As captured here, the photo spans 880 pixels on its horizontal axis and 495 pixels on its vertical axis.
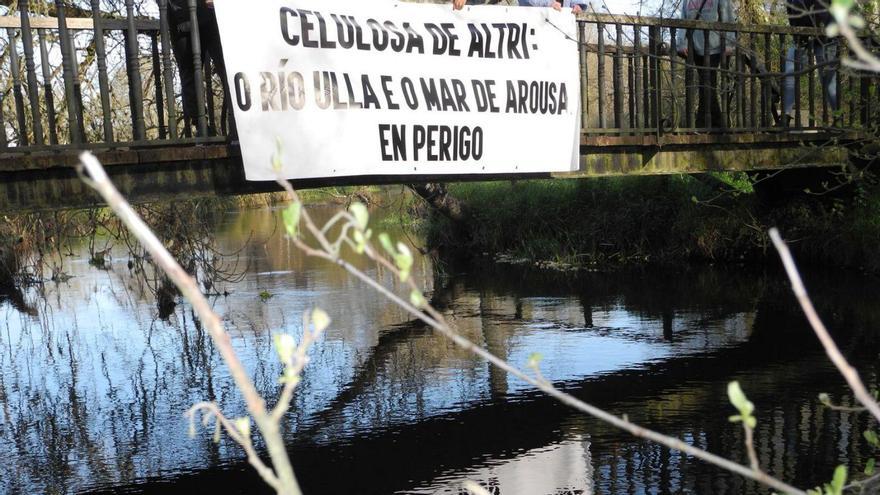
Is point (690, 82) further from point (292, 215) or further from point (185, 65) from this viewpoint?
point (292, 215)

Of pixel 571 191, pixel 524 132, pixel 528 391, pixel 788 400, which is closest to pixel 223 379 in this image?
pixel 528 391

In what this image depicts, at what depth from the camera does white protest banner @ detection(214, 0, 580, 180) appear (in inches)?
260

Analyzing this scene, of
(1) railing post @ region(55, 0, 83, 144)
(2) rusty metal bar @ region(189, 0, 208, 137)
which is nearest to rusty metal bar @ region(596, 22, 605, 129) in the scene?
(2) rusty metal bar @ region(189, 0, 208, 137)

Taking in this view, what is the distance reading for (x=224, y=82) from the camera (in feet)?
22.7

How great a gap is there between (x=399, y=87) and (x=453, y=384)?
99.7 inches

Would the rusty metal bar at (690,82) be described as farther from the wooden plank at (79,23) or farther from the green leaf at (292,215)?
the green leaf at (292,215)

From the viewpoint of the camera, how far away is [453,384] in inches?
325

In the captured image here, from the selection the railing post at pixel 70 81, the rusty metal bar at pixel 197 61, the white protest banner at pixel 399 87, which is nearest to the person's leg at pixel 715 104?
the white protest banner at pixel 399 87

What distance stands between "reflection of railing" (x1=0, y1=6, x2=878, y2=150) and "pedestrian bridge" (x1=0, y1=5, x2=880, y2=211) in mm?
15

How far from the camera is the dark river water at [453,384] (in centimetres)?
616

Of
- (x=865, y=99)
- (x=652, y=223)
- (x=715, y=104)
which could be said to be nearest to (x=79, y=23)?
(x=715, y=104)

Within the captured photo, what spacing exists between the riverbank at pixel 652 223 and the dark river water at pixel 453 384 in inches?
23.3

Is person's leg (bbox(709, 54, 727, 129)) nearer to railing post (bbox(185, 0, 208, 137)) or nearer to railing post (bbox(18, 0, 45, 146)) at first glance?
railing post (bbox(185, 0, 208, 137))

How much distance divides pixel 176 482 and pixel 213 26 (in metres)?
3.43
